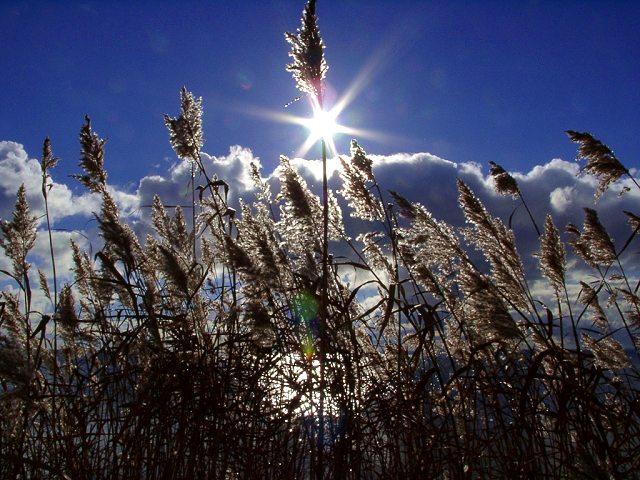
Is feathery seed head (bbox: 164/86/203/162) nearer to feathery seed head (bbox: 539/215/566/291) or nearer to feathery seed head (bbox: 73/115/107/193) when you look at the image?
feathery seed head (bbox: 73/115/107/193)

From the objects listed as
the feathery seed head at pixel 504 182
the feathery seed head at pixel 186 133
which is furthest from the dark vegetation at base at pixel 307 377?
the feathery seed head at pixel 504 182

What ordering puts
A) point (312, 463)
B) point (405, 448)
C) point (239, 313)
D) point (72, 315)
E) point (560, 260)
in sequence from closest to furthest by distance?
point (312, 463)
point (405, 448)
point (239, 313)
point (72, 315)
point (560, 260)

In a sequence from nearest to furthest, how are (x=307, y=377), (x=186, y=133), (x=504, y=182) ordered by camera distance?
(x=307, y=377), (x=186, y=133), (x=504, y=182)

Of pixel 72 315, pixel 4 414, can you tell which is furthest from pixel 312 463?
pixel 72 315

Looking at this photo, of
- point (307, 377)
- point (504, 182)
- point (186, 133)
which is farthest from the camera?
point (504, 182)

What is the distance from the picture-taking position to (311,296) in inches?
112

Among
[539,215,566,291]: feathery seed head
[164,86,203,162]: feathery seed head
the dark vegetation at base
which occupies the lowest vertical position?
the dark vegetation at base

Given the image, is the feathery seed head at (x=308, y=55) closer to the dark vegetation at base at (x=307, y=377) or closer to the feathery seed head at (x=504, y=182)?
the dark vegetation at base at (x=307, y=377)

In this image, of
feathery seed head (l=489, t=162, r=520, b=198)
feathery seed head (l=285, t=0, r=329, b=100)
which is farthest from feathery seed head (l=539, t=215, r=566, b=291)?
feathery seed head (l=285, t=0, r=329, b=100)

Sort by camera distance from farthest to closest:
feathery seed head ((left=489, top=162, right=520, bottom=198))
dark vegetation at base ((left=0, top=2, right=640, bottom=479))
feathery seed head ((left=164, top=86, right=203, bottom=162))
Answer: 1. feathery seed head ((left=489, top=162, right=520, bottom=198))
2. feathery seed head ((left=164, top=86, right=203, bottom=162))
3. dark vegetation at base ((left=0, top=2, right=640, bottom=479))

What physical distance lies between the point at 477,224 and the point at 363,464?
7.67 feet

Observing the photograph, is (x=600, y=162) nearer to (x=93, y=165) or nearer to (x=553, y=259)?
(x=553, y=259)

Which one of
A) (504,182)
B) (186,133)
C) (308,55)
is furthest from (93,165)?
(504,182)

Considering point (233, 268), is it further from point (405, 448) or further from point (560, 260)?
point (560, 260)
